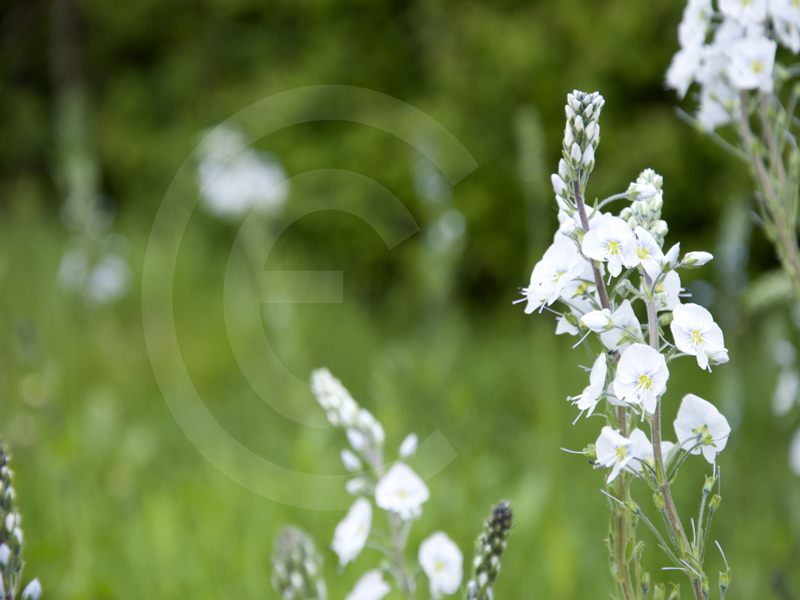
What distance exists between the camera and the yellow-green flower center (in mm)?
855

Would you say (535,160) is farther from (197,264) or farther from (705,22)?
(197,264)

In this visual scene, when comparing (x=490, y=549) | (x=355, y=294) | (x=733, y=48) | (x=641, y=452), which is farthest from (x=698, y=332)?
(x=355, y=294)

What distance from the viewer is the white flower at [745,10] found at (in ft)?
4.81

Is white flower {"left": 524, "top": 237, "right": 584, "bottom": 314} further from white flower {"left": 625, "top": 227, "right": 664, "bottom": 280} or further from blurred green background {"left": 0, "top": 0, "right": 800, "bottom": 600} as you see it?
blurred green background {"left": 0, "top": 0, "right": 800, "bottom": 600}

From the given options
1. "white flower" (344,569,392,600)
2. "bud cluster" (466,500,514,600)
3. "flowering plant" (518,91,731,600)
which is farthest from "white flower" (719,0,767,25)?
"white flower" (344,569,392,600)

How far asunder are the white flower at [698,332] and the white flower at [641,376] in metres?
0.05

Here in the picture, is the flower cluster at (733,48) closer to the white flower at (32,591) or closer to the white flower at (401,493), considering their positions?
the white flower at (401,493)

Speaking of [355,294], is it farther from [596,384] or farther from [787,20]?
[596,384]

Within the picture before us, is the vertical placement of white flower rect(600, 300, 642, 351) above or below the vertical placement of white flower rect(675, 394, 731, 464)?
above

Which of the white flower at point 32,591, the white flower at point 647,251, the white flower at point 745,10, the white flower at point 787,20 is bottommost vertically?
the white flower at point 32,591

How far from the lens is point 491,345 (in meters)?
5.70

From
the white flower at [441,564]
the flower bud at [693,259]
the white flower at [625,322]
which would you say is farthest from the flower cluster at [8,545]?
the flower bud at [693,259]

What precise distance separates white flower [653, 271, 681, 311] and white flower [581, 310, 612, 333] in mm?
109

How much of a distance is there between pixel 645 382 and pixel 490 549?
0.39m
